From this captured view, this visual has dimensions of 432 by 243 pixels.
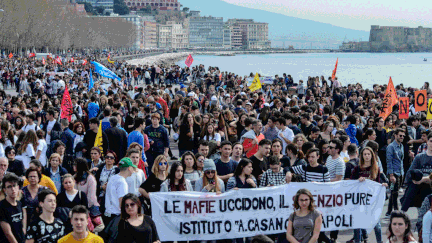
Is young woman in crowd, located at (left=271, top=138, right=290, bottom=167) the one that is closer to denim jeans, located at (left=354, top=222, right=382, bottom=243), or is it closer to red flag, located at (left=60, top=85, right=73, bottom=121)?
denim jeans, located at (left=354, top=222, right=382, bottom=243)

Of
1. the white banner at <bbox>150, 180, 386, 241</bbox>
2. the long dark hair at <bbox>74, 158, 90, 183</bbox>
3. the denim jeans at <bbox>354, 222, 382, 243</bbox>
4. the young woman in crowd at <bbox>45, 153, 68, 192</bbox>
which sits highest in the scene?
the long dark hair at <bbox>74, 158, 90, 183</bbox>

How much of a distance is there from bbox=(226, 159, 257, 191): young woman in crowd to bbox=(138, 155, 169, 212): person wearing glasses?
2.64 feet

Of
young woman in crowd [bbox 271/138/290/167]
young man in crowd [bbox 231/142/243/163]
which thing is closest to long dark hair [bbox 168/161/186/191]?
young man in crowd [bbox 231/142/243/163]

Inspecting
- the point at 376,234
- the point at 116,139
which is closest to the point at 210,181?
the point at 376,234

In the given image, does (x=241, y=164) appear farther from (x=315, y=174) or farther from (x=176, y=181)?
(x=315, y=174)

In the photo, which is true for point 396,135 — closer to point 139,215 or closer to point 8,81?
point 139,215

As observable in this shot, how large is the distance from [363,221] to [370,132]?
105 inches

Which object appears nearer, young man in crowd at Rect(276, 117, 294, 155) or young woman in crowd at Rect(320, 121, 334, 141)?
young man in crowd at Rect(276, 117, 294, 155)

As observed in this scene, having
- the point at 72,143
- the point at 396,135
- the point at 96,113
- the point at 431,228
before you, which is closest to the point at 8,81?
the point at 96,113

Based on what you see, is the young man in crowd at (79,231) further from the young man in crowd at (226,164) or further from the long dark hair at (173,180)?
the young man in crowd at (226,164)

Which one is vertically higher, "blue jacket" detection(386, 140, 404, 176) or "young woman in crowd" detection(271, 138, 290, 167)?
"young woman in crowd" detection(271, 138, 290, 167)

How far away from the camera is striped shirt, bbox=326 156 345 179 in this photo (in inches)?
321

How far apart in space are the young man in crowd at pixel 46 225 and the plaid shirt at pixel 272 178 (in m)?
2.56

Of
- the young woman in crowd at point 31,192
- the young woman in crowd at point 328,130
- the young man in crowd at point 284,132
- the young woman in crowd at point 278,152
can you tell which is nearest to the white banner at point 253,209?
the young woman in crowd at point 278,152
